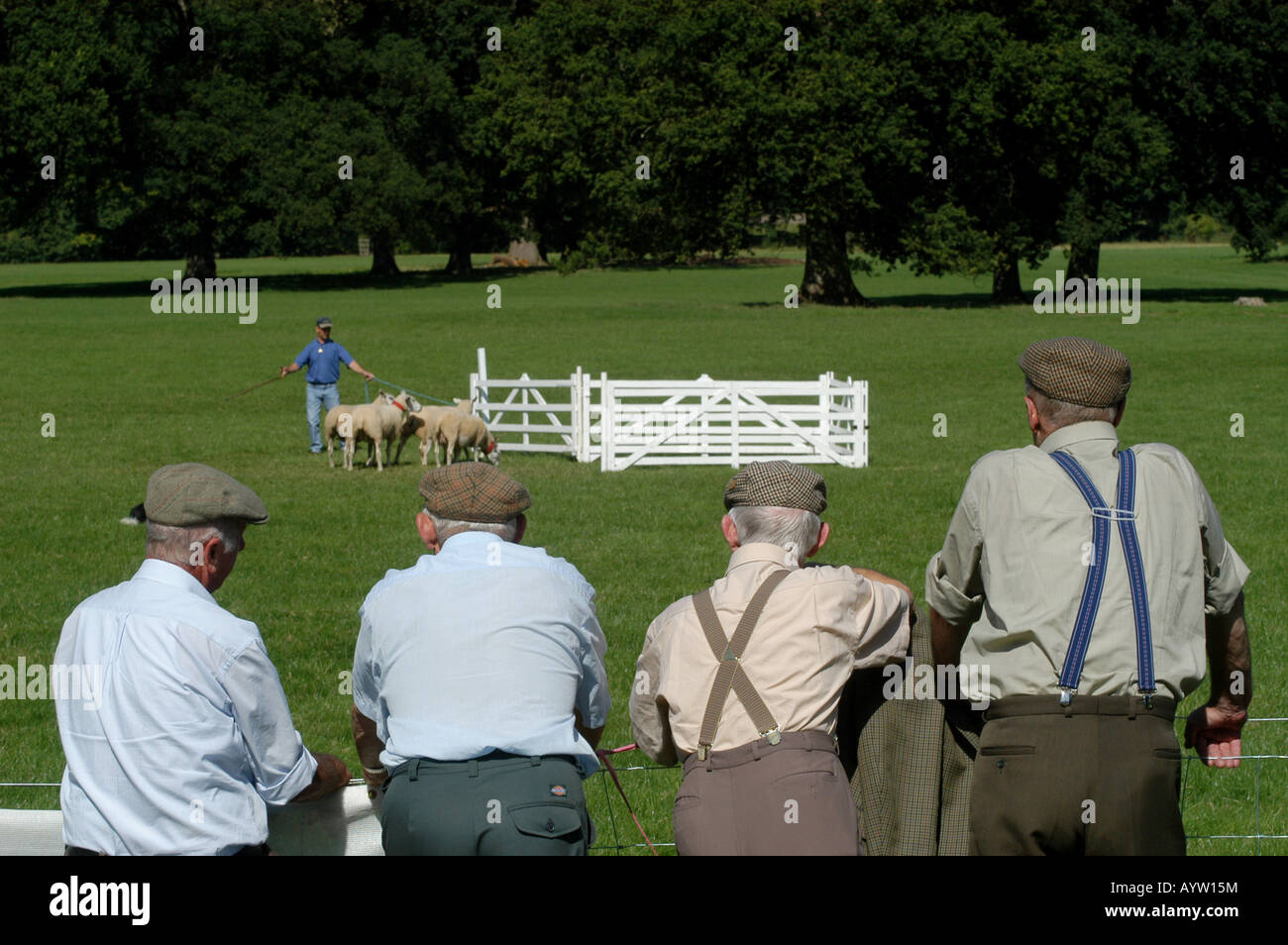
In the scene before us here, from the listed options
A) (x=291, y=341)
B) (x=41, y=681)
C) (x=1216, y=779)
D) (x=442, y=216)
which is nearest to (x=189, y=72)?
(x=442, y=216)

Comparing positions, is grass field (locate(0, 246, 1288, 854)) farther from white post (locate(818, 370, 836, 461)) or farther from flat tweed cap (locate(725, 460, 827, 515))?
flat tweed cap (locate(725, 460, 827, 515))

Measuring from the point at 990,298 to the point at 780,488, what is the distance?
55904 mm

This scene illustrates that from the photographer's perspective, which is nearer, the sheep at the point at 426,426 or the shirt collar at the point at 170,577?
the shirt collar at the point at 170,577

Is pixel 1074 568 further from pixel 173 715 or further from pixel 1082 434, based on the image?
pixel 173 715

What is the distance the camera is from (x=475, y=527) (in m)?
4.65

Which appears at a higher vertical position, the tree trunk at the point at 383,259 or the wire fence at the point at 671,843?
the tree trunk at the point at 383,259

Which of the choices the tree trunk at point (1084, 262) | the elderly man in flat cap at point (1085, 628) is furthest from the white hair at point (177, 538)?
the tree trunk at point (1084, 262)

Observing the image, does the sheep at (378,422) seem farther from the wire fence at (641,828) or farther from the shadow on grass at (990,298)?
the shadow on grass at (990,298)

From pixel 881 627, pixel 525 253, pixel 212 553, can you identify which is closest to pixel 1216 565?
pixel 881 627

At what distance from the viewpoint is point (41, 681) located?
31.5 feet

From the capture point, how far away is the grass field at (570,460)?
10055mm

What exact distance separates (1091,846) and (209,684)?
2.49m

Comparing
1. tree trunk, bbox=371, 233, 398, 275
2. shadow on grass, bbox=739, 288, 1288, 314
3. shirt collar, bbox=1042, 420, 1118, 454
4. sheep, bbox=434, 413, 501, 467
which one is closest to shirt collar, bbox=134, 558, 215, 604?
shirt collar, bbox=1042, 420, 1118, 454

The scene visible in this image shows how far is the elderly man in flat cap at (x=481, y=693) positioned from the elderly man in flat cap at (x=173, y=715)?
1.15 feet
